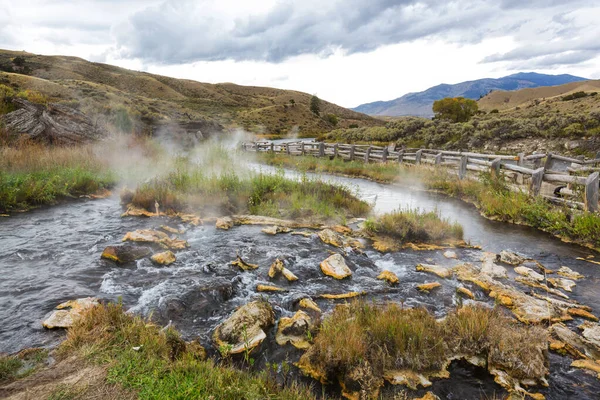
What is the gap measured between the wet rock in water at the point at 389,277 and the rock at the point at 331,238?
1730mm

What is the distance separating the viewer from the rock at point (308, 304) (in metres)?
5.04

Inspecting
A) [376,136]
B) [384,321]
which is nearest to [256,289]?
[384,321]

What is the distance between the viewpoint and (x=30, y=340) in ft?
13.4

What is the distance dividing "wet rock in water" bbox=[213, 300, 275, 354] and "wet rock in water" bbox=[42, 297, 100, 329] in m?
1.78

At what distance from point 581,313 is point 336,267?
12.6 feet

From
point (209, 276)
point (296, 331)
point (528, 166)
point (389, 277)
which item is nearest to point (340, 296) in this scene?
point (389, 277)

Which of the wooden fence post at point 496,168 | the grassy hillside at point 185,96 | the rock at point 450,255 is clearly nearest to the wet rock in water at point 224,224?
the rock at point 450,255

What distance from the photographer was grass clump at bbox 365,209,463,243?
8.44m

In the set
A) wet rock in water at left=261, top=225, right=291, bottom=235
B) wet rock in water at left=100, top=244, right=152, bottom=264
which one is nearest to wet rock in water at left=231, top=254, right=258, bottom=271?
wet rock in water at left=100, top=244, right=152, bottom=264

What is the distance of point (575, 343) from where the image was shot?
4266 millimetres

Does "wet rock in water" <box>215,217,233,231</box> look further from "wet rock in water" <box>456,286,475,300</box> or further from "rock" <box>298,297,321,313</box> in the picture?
"wet rock in water" <box>456,286,475,300</box>

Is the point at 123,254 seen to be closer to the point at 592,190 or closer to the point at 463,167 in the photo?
the point at 592,190

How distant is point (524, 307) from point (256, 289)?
4.28m

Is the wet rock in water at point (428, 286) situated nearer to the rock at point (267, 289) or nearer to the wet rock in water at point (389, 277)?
the wet rock in water at point (389, 277)
